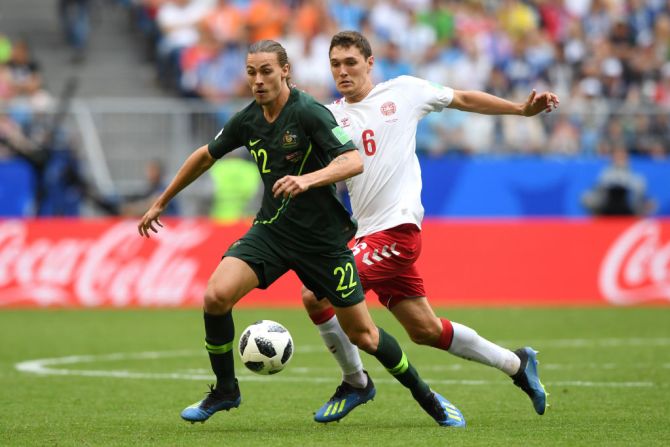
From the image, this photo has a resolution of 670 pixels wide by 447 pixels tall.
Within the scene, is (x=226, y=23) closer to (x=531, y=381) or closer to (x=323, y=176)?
(x=531, y=381)

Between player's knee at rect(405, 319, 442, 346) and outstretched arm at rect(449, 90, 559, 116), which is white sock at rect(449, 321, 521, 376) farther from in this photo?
outstretched arm at rect(449, 90, 559, 116)

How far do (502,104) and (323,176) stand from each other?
5.71 feet

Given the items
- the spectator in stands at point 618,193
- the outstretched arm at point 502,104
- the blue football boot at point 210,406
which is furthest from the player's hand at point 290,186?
the spectator in stands at point 618,193

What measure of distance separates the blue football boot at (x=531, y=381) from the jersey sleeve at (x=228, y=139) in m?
2.45

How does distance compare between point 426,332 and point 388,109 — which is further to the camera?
point 388,109

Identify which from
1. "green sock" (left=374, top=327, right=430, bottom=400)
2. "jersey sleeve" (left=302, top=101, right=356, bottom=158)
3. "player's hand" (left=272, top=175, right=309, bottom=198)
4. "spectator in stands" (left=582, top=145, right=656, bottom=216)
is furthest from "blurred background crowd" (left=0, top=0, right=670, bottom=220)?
"player's hand" (left=272, top=175, right=309, bottom=198)

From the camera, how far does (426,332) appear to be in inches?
345

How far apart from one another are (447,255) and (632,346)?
5455mm

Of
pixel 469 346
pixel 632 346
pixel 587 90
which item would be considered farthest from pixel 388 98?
pixel 587 90

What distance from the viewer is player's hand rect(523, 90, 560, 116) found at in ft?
28.6

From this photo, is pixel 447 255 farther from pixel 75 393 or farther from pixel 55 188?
pixel 75 393

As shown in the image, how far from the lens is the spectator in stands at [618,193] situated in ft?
68.5

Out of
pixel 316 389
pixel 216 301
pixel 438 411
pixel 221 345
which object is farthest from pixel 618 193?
pixel 216 301

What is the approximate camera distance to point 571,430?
27.0 ft
